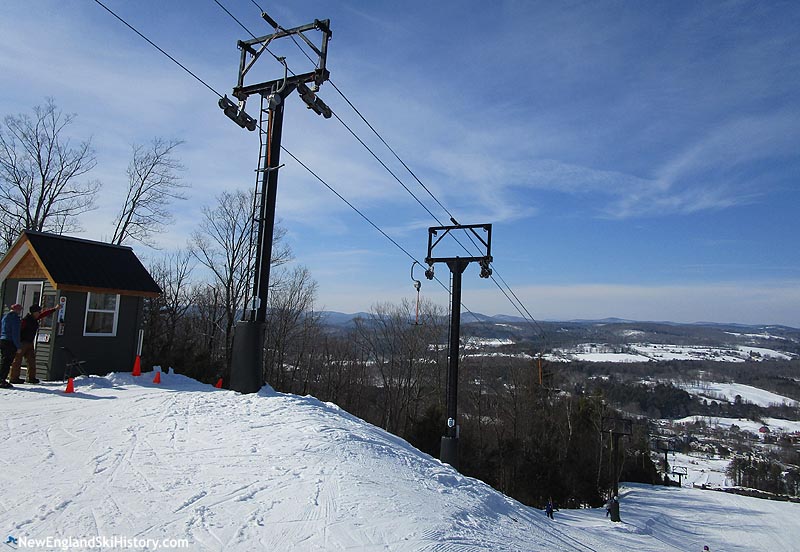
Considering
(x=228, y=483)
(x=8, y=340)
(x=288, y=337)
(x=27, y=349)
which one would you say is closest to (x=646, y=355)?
(x=288, y=337)

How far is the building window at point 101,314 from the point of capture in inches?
543

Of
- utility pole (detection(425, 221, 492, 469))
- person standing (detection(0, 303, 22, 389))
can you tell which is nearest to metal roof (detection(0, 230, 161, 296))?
person standing (detection(0, 303, 22, 389))

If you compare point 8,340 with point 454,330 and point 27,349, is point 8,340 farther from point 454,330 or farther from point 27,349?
point 454,330

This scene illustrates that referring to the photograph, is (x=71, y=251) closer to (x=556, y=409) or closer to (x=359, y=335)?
(x=359, y=335)

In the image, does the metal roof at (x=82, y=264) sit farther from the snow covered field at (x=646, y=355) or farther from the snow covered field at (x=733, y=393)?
the snow covered field at (x=733, y=393)

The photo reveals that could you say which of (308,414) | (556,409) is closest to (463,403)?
(556,409)

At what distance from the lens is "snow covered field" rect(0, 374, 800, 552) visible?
4.34 meters

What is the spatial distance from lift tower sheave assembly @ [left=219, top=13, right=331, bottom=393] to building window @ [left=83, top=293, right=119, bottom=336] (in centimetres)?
653

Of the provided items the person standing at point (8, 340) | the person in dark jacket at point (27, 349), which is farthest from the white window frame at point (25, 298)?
the person standing at point (8, 340)

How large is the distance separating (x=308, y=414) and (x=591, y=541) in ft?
22.6

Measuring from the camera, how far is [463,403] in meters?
45.5

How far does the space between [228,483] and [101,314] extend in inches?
443

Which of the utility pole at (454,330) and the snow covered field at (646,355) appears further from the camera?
the snow covered field at (646,355)

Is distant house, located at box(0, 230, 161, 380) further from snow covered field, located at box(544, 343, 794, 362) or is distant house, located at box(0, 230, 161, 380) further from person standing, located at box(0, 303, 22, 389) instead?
snow covered field, located at box(544, 343, 794, 362)
